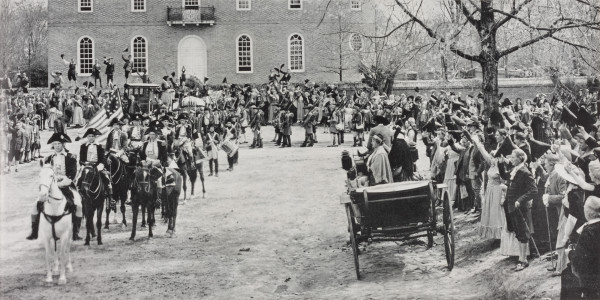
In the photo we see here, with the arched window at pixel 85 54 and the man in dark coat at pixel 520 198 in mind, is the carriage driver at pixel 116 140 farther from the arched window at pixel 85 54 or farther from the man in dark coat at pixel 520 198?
the arched window at pixel 85 54

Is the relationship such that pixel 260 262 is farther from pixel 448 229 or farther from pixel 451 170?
pixel 451 170

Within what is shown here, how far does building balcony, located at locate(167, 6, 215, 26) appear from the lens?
4562 centimetres

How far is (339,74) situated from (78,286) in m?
36.4

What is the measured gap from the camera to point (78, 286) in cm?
1049

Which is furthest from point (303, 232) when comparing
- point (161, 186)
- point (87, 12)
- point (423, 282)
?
point (87, 12)

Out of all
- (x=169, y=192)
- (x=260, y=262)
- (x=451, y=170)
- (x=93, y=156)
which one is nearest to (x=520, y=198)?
(x=260, y=262)

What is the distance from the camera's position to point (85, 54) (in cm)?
4581

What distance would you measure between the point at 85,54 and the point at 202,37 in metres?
7.56

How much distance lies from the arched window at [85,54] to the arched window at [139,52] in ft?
8.77

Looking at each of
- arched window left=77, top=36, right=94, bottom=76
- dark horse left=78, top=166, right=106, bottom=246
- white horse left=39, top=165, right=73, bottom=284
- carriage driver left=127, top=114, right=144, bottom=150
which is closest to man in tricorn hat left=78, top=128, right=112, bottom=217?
dark horse left=78, top=166, right=106, bottom=246

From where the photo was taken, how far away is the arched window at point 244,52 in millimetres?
46781

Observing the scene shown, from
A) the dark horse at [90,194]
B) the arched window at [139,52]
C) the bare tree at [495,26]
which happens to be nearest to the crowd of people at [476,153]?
the dark horse at [90,194]

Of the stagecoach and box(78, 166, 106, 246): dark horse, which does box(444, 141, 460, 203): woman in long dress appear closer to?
box(78, 166, 106, 246): dark horse

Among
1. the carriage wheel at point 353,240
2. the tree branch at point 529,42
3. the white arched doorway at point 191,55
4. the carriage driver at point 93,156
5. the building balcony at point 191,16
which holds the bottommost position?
the carriage wheel at point 353,240
